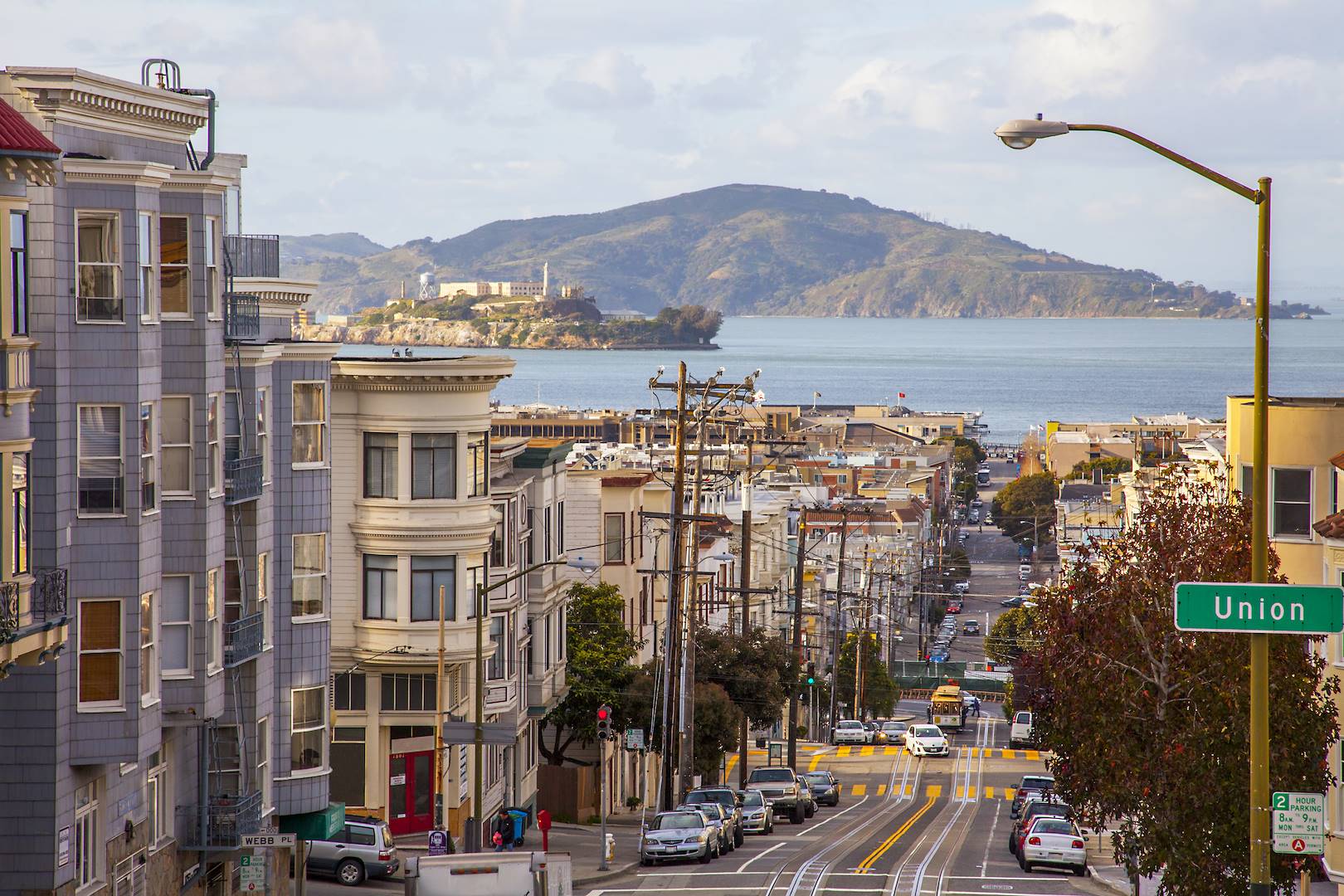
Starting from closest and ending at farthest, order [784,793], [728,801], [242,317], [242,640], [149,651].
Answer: [149,651] < [242,640] < [242,317] < [728,801] < [784,793]

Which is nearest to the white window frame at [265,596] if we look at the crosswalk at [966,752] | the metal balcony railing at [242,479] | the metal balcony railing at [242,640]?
the metal balcony railing at [242,640]

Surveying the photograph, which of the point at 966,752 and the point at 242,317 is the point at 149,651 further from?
the point at 966,752

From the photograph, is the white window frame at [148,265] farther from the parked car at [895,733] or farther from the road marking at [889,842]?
the parked car at [895,733]

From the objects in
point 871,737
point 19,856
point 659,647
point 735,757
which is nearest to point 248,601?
point 19,856

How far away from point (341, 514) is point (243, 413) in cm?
938

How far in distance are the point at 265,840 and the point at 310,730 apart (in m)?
4.73

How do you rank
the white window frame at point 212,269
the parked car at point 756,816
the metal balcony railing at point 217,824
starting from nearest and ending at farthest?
the white window frame at point 212,269 → the metal balcony railing at point 217,824 → the parked car at point 756,816

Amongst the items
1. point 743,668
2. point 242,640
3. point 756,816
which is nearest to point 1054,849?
point 756,816

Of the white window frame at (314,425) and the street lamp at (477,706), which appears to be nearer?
the white window frame at (314,425)

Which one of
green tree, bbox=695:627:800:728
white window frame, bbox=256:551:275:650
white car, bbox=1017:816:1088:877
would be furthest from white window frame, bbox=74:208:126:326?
green tree, bbox=695:627:800:728

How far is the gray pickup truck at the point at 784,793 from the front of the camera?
5381cm

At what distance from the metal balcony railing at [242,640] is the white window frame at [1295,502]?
60.9ft

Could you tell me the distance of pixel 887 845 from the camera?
45188 mm

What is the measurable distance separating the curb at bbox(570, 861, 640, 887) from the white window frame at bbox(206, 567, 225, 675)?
35.2ft
